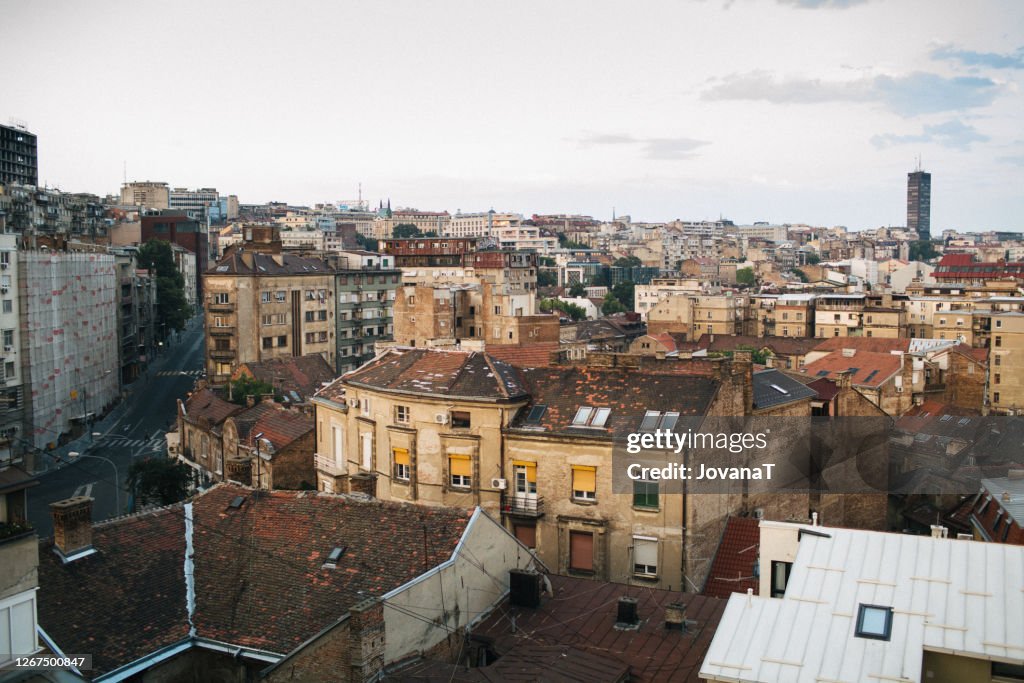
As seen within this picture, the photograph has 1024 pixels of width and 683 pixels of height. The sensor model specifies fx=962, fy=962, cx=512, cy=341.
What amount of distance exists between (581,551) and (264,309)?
59.5 metres

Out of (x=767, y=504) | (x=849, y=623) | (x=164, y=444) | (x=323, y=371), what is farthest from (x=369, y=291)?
(x=849, y=623)

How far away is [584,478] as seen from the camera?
34.5 metres

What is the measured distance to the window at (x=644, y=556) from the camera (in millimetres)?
33531

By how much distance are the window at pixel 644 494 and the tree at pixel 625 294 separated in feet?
514

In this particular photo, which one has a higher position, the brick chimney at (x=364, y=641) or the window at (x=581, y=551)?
the brick chimney at (x=364, y=641)

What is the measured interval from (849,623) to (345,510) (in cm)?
1265

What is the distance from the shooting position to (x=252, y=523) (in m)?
25.0

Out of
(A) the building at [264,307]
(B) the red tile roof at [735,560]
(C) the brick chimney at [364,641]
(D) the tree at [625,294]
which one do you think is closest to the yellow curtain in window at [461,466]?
(B) the red tile roof at [735,560]

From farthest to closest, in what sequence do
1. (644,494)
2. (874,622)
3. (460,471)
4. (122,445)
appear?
(122,445), (460,471), (644,494), (874,622)

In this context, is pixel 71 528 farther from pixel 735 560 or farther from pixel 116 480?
pixel 116 480

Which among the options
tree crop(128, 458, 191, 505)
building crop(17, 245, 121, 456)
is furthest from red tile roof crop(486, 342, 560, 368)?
building crop(17, 245, 121, 456)

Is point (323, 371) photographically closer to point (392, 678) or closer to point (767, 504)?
point (767, 504)

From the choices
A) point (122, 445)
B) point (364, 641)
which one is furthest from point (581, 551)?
point (122, 445)

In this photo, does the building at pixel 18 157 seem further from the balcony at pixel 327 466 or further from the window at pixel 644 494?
the window at pixel 644 494
